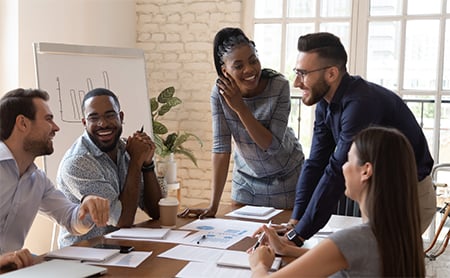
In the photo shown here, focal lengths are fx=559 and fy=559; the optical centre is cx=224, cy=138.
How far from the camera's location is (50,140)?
1.94 meters

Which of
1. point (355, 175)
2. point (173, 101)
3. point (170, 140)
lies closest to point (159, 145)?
point (170, 140)

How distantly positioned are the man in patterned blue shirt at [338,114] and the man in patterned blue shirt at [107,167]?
0.61 metres

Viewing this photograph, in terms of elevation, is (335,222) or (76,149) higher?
(76,149)

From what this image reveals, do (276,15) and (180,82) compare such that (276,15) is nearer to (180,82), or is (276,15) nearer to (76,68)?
(180,82)

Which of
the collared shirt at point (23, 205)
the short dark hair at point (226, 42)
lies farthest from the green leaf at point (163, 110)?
the collared shirt at point (23, 205)

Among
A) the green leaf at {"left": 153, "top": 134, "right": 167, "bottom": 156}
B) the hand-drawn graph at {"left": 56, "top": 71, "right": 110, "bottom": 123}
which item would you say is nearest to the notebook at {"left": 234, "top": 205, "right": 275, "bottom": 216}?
the hand-drawn graph at {"left": 56, "top": 71, "right": 110, "bottom": 123}

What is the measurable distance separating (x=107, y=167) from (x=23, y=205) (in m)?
0.34

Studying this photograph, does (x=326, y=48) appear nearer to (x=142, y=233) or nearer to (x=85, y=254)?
(x=142, y=233)

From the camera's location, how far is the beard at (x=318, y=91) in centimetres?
182

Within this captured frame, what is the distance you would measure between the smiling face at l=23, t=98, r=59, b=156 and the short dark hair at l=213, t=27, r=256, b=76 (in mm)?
787

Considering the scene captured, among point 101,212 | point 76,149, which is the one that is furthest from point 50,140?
point 101,212

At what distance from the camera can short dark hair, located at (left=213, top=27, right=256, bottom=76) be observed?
7.68 feet

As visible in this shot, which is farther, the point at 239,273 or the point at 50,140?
the point at 50,140

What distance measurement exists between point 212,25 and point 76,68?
150cm
